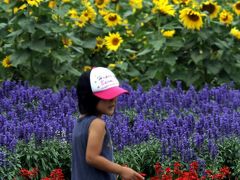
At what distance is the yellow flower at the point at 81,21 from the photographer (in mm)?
10852

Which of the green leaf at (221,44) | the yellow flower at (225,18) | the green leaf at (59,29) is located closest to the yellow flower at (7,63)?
the green leaf at (59,29)

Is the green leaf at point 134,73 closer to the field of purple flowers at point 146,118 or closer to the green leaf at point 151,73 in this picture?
the green leaf at point 151,73

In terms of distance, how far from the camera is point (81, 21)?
429 inches

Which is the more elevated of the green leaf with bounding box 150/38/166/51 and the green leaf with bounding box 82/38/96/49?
the green leaf with bounding box 150/38/166/51

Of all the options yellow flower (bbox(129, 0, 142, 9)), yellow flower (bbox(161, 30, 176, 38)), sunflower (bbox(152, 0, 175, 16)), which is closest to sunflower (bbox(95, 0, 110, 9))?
yellow flower (bbox(129, 0, 142, 9))

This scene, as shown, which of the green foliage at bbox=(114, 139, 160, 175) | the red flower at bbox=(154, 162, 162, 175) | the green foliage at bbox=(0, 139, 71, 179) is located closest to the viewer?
the red flower at bbox=(154, 162, 162, 175)

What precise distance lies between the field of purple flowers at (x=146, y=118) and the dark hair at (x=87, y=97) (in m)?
1.45

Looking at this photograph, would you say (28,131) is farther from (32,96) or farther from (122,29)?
(122,29)

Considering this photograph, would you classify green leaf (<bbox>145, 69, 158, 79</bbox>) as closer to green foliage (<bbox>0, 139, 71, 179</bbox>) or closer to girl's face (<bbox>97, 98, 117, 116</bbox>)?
green foliage (<bbox>0, 139, 71, 179</bbox>)

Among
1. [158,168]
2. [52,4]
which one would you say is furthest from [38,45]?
[158,168]

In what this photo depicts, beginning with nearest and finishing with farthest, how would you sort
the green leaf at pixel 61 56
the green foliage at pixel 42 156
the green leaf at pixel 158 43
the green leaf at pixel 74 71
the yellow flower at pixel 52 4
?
the green foliage at pixel 42 156, the green leaf at pixel 61 56, the green leaf at pixel 74 71, the green leaf at pixel 158 43, the yellow flower at pixel 52 4

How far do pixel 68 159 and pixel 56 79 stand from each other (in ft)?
10.8

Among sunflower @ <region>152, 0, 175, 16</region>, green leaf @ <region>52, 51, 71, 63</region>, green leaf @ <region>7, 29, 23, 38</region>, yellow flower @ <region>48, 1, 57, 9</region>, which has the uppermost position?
sunflower @ <region>152, 0, 175, 16</region>

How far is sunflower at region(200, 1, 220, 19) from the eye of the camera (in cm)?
1054
